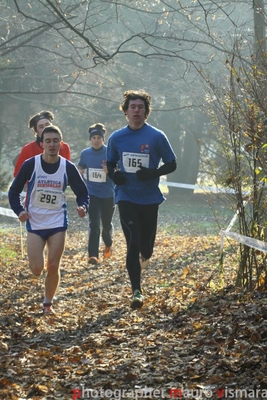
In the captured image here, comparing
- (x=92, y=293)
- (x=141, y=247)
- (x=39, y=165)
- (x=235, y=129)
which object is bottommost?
(x=92, y=293)

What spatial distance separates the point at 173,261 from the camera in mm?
14484

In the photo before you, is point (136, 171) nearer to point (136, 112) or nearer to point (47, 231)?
point (136, 112)

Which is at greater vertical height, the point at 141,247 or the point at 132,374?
the point at 141,247

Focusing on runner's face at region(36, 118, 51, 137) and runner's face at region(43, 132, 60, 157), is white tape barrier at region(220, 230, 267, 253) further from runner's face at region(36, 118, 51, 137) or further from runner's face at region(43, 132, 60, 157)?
runner's face at region(36, 118, 51, 137)

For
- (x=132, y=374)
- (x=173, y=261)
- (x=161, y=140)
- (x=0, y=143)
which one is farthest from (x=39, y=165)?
(x=0, y=143)

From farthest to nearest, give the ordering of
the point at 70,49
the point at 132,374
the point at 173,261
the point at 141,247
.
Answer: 1. the point at 70,49
2. the point at 173,261
3. the point at 141,247
4. the point at 132,374

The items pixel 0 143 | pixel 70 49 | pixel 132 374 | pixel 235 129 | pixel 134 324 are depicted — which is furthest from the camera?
pixel 0 143

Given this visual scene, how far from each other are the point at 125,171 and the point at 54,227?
3.59 ft

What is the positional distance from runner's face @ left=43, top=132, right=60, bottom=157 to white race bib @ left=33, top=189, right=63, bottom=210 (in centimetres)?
40

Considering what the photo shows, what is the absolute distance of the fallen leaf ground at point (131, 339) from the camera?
5.80m

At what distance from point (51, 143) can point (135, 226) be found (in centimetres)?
136

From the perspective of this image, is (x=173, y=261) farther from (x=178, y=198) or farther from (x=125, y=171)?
(x=178, y=198)

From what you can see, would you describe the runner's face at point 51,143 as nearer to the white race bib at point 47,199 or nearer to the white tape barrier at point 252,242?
the white race bib at point 47,199

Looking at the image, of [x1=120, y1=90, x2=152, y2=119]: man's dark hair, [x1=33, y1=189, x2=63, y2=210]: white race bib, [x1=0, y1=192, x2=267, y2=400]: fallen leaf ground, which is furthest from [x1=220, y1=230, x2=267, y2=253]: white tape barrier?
[x1=33, y1=189, x2=63, y2=210]: white race bib
